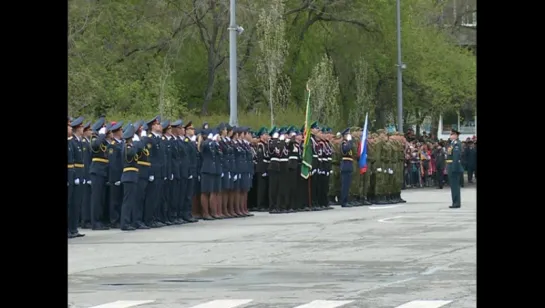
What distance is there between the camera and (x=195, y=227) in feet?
81.7

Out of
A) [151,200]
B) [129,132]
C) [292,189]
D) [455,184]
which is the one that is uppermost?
[129,132]

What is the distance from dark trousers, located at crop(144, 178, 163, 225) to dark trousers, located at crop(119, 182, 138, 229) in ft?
2.33

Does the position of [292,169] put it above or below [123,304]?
above

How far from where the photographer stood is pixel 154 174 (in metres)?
24.8

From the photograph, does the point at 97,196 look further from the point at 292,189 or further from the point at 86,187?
the point at 292,189

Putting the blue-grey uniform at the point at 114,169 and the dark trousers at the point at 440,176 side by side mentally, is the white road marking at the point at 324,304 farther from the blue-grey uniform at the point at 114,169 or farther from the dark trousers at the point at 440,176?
the dark trousers at the point at 440,176

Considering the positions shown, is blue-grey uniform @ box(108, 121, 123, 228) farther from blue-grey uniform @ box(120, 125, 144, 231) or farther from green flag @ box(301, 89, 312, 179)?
green flag @ box(301, 89, 312, 179)

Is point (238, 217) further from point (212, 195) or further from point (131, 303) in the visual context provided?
point (131, 303)

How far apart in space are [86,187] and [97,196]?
0.47 m

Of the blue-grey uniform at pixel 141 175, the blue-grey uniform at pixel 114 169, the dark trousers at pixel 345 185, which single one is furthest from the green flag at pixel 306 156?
the blue-grey uniform at pixel 114 169

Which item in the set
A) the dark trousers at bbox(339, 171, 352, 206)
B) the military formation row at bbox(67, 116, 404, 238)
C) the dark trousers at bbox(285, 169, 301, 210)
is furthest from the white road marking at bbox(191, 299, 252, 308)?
the dark trousers at bbox(339, 171, 352, 206)

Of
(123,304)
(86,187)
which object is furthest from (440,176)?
(123,304)

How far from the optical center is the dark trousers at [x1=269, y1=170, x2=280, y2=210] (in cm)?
3109
